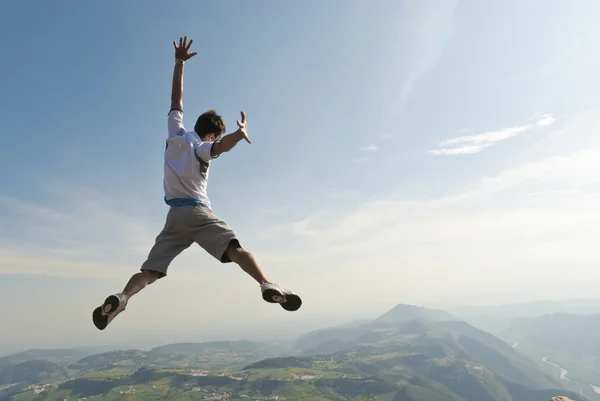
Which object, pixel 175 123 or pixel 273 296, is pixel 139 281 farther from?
pixel 175 123

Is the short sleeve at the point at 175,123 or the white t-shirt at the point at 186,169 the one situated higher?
the short sleeve at the point at 175,123

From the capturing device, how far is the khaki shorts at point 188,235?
586 centimetres

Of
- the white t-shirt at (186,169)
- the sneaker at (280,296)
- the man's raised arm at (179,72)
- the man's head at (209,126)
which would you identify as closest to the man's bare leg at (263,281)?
the sneaker at (280,296)

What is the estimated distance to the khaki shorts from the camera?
5.86 metres

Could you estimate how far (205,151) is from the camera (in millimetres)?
5770

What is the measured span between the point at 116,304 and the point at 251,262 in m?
2.08

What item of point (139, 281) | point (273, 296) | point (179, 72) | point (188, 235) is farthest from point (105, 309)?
point (179, 72)

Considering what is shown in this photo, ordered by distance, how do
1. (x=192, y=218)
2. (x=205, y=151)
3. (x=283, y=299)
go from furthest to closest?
(x=192, y=218), (x=205, y=151), (x=283, y=299)

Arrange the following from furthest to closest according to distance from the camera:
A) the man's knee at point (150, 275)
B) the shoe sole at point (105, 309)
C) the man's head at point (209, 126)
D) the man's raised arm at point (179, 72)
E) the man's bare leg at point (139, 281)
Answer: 1. the man's raised arm at point (179, 72)
2. the man's head at point (209, 126)
3. the man's knee at point (150, 275)
4. the man's bare leg at point (139, 281)
5. the shoe sole at point (105, 309)

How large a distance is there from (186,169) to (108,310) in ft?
8.07

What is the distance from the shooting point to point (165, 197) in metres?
6.25

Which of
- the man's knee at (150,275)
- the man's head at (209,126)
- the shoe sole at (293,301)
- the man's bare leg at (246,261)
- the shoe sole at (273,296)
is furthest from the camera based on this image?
the man's head at (209,126)

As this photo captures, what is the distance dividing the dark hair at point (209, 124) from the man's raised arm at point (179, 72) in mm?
813

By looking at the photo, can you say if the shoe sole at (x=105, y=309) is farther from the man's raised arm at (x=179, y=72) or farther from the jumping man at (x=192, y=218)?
the man's raised arm at (x=179, y=72)
